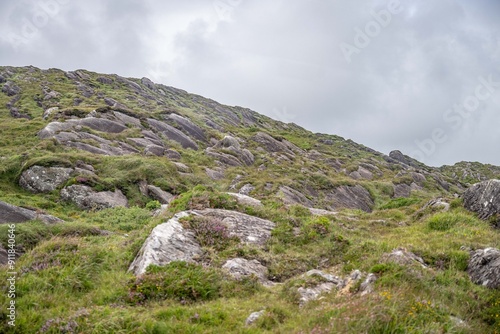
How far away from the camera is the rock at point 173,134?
215 ft

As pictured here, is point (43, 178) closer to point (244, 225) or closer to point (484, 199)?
point (244, 225)

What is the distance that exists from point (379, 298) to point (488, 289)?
5.06m

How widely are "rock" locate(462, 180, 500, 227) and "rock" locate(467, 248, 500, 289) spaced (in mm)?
7257

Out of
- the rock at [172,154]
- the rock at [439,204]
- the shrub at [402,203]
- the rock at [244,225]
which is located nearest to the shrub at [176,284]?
the rock at [244,225]

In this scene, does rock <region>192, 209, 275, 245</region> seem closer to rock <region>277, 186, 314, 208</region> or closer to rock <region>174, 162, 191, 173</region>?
rock <region>277, 186, 314, 208</region>

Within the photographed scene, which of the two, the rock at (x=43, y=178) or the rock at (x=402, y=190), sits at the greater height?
the rock at (x=402, y=190)

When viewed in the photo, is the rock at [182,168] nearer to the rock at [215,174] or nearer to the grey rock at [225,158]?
the rock at [215,174]

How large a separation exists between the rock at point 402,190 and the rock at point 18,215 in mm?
60831

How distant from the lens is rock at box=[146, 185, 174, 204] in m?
33.6

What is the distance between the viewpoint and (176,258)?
11984mm

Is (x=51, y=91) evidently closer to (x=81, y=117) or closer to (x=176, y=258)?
(x=81, y=117)

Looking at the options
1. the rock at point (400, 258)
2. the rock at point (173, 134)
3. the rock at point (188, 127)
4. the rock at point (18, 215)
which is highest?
the rock at point (188, 127)

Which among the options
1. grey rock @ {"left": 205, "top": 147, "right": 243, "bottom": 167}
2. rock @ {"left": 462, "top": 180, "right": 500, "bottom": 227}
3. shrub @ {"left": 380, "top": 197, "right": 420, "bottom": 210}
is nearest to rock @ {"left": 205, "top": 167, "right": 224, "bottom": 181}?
grey rock @ {"left": 205, "top": 147, "right": 243, "bottom": 167}

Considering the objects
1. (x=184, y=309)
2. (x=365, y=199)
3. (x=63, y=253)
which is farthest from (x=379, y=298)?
(x=365, y=199)
